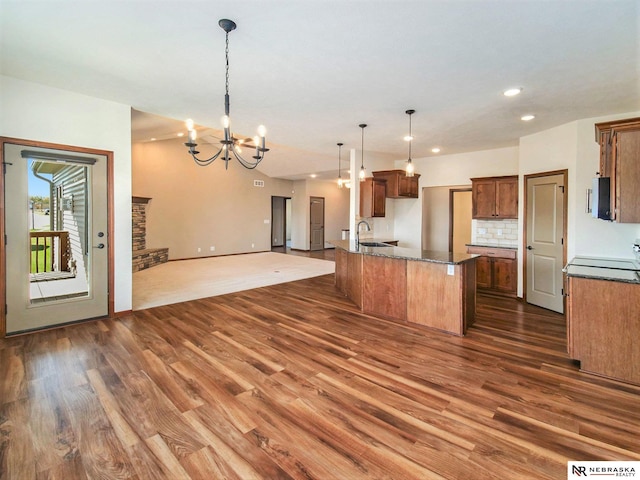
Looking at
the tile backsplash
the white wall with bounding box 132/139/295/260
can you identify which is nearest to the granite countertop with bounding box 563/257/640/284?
the tile backsplash

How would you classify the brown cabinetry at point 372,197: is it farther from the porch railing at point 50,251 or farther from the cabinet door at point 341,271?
the porch railing at point 50,251

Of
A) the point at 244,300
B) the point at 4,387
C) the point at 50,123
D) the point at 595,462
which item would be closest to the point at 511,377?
the point at 595,462

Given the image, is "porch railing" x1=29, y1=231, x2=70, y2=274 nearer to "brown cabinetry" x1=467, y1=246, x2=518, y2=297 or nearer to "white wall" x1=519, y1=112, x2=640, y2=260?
"brown cabinetry" x1=467, y1=246, x2=518, y2=297

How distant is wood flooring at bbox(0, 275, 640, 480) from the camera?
1723 mm

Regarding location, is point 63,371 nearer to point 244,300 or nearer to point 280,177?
point 244,300

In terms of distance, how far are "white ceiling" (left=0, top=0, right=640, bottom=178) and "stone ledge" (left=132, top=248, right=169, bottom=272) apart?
440 cm

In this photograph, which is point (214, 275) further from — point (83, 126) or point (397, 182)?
point (397, 182)

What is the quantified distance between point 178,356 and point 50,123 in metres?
3.16

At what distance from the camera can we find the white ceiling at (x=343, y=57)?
222cm

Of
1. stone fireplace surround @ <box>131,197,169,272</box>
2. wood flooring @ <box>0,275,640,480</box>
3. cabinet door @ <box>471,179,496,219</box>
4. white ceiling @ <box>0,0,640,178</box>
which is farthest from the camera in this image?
stone fireplace surround @ <box>131,197,169,272</box>

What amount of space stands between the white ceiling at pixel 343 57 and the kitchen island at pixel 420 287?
198 centimetres

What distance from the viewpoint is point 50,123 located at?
364 centimetres

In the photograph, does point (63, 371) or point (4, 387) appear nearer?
point (4, 387)

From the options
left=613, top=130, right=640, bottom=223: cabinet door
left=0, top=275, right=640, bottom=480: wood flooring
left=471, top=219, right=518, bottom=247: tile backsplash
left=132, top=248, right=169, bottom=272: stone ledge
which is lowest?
left=0, top=275, right=640, bottom=480: wood flooring
